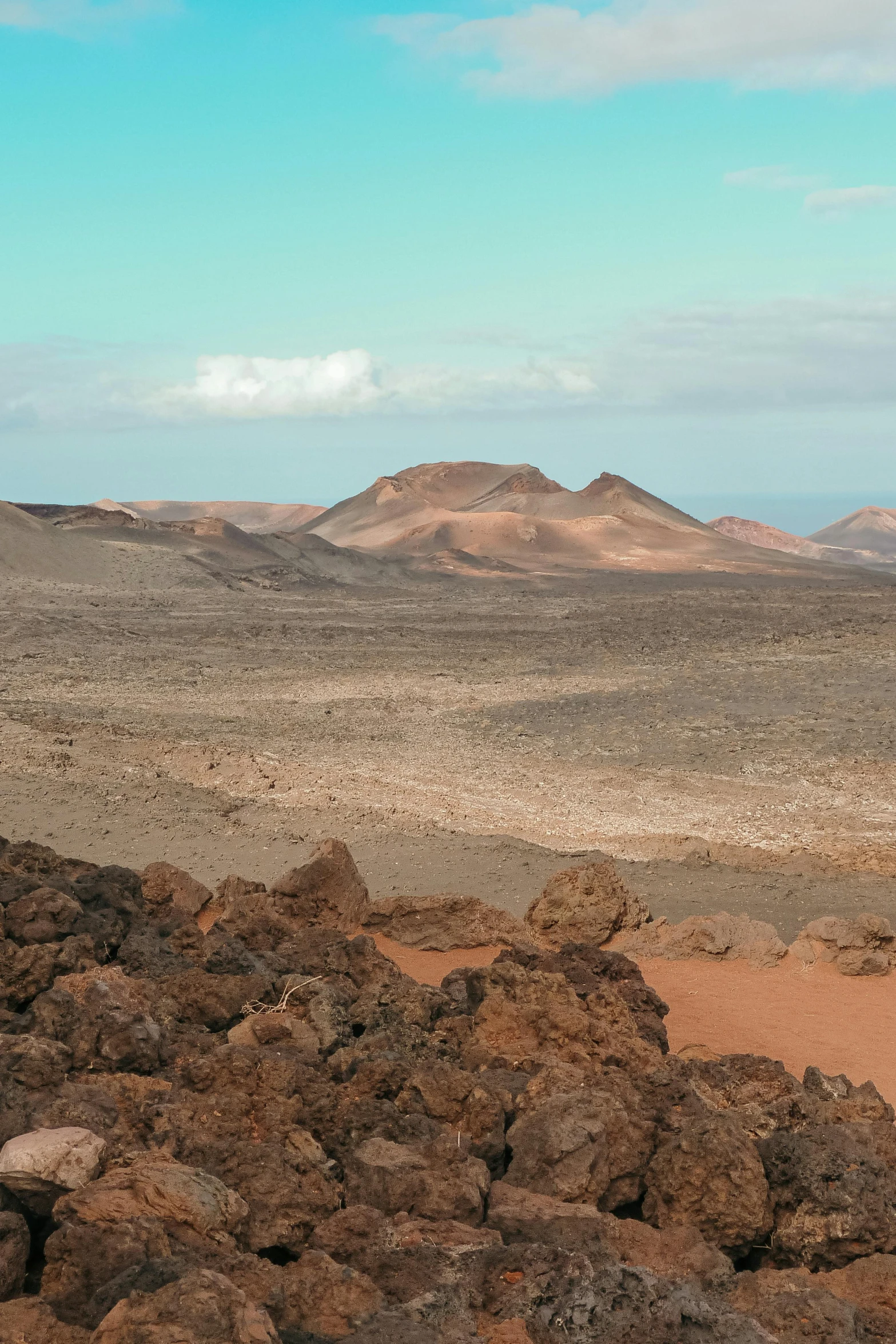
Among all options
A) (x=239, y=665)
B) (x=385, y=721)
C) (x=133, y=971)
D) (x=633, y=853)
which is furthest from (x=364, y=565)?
(x=133, y=971)

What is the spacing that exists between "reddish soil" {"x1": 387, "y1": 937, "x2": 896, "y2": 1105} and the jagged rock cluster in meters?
0.72

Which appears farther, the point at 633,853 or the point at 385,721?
the point at 385,721

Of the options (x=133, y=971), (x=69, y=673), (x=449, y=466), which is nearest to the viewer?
(x=133, y=971)

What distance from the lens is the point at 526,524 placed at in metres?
77.8

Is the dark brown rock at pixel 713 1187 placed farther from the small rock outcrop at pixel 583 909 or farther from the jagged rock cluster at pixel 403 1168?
the small rock outcrop at pixel 583 909

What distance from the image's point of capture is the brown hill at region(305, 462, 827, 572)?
239 feet

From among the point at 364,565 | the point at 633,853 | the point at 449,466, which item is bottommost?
the point at 633,853

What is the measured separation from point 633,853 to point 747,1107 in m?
5.95

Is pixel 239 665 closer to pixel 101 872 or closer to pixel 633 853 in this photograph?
pixel 633 853

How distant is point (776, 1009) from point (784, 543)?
124 meters

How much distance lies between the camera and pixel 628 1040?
5.54m

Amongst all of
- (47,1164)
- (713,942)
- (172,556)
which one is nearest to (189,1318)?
(47,1164)

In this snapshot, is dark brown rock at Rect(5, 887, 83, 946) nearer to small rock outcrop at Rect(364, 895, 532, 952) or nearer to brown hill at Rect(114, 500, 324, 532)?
small rock outcrop at Rect(364, 895, 532, 952)

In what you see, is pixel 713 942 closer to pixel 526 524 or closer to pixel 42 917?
pixel 42 917
